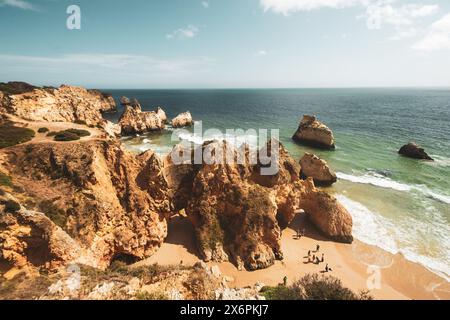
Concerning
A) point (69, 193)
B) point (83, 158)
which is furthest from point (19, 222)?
point (83, 158)

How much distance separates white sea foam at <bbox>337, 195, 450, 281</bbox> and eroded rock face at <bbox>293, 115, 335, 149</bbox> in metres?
31.1

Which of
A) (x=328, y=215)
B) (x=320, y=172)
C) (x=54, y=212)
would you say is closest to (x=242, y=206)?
(x=328, y=215)

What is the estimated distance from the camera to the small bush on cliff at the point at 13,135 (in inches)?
999

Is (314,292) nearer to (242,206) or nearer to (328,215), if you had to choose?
(242,206)

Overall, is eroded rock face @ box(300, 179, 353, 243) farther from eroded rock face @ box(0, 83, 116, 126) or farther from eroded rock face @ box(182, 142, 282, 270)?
eroded rock face @ box(0, 83, 116, 126)

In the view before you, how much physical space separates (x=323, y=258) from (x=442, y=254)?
11913 mm

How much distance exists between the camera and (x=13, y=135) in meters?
27.3

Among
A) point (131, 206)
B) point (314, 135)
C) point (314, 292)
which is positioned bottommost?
point (314, 292)

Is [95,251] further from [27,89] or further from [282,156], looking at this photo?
[27,89]

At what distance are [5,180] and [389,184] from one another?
47.7m

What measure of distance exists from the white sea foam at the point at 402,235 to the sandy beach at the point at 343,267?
41.7 inches

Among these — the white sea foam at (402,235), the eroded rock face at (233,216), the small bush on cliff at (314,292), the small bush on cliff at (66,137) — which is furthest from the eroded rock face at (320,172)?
the small bush on cliff at (66,137)

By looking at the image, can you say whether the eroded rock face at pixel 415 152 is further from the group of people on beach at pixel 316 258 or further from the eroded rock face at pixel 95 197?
the eroded rock face at pixel 95 197

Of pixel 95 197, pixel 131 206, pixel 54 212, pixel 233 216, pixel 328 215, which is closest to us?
pixel 54 212
